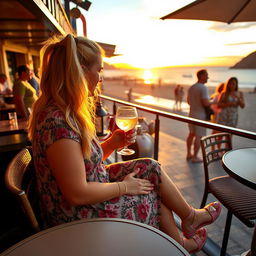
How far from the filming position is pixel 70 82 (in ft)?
3.04

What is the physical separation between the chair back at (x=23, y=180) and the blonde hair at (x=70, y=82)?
163mm

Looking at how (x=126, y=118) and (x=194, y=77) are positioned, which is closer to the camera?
(x=126, y=118)

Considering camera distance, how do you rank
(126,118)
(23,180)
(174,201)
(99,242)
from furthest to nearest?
(126,118) → (174,201) → (23,180) → (99,242)

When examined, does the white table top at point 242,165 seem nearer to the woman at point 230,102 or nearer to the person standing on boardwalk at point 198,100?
the person standing on boardwalk at point 198,100

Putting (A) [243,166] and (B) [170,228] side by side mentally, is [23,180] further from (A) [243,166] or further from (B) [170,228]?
(A) [243,166]

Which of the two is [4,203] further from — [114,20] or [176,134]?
[114,20]

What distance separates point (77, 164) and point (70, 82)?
385mm

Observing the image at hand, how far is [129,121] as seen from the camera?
4.52 feet

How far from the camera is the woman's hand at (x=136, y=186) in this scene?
102 cm

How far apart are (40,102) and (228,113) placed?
399cm

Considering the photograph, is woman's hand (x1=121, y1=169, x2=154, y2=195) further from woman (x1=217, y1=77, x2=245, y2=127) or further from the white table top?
woman (x1=217, y1=77, x2=245, y2=127)

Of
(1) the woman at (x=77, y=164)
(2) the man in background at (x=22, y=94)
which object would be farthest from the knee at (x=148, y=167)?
(2) the man in background at (x=22, y=94)

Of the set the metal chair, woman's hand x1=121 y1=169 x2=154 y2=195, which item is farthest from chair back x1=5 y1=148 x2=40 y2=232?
the metal chair

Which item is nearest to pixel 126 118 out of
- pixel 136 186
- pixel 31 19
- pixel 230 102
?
pixel 136 186
